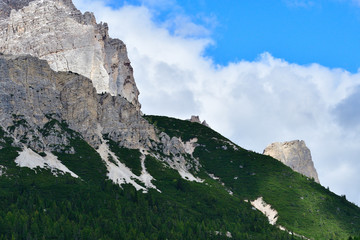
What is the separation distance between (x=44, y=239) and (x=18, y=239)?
361 inches

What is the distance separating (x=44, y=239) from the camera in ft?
656

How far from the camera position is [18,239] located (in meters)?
199
